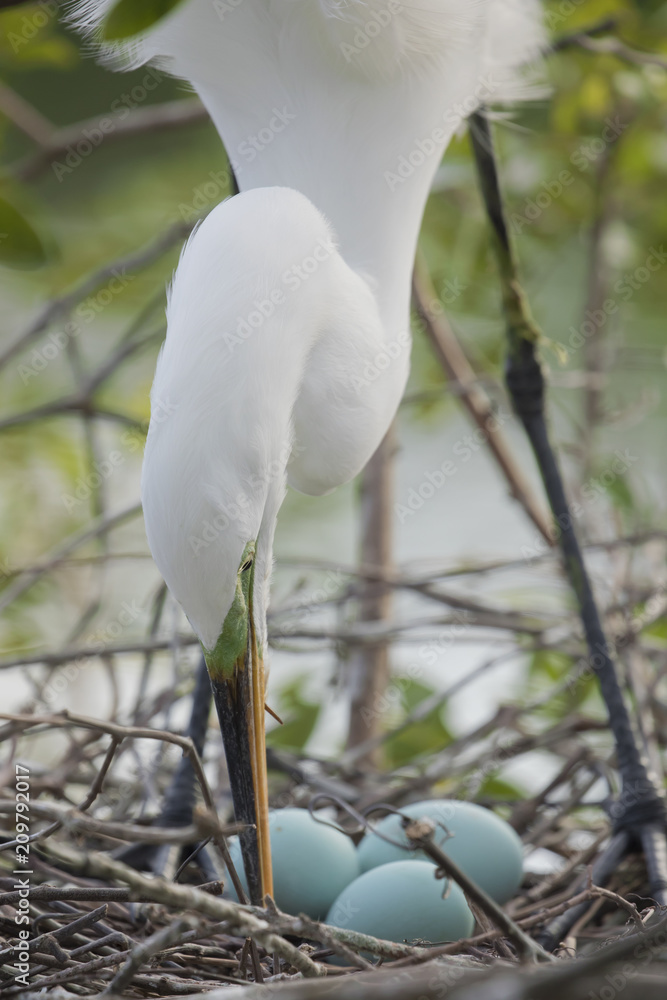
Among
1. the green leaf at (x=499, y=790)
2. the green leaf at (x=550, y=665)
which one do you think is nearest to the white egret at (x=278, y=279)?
the green leaf at (x=499, y=790)

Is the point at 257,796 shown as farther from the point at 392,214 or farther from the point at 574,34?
the point at 574,34

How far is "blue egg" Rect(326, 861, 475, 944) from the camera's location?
1.08 m

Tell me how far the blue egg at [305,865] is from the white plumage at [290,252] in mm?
293

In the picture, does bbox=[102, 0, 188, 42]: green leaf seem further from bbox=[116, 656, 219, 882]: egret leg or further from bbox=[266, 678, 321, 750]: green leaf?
bbox=[266, 678, 321, 750]: green leaf

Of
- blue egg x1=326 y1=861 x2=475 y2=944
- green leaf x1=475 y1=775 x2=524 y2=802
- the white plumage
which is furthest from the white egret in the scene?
green leaf x1=475 y1=775 x2=524 y2=802

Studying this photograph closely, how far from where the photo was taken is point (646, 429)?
16.4 feet

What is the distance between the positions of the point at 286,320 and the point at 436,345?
3.22 ft

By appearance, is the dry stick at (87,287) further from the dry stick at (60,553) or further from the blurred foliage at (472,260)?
the dry stick at (60,553)

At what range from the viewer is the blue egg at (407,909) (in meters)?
1.08

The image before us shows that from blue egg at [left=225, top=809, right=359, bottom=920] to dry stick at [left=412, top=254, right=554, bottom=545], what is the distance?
960 mm

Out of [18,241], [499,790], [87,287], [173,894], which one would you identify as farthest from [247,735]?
[87,287]

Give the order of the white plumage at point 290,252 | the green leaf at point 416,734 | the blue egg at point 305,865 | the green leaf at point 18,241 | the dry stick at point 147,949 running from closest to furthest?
1. the dry stick at point 147,949
2. the white plumage at point 290,252
3. the blue egg at point 305,865
4. the green leaf at point 18,241
5. the green leaf at point 416,734

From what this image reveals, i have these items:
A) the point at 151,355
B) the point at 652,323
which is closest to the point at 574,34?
the point at 151,355

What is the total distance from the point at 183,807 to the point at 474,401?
3.22 feet
